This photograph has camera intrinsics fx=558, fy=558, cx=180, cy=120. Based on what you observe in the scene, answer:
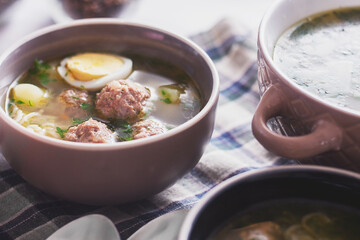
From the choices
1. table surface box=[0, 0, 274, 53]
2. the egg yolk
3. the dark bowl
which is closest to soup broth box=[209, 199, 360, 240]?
the dark bowl

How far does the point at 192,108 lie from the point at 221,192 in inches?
15.4

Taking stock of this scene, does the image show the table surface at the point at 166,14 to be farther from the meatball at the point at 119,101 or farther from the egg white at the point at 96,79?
the meatball at the point at 119,101

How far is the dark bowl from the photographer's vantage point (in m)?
1.03

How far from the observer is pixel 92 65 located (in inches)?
58.0

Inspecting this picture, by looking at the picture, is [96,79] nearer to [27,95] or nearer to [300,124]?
[27,95]

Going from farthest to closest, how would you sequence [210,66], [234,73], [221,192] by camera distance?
[234,73]
[210,66]
[221,192]

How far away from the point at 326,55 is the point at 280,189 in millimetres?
412

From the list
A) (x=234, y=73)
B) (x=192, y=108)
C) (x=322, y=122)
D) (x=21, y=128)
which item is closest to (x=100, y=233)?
(x=21, y=128)

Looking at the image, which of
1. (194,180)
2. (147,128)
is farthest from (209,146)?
(147,128)

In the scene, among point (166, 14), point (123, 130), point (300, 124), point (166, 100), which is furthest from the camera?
point (166, 14)

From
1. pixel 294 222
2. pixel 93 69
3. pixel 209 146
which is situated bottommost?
pixel 209 146

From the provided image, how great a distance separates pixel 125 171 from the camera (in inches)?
45.6

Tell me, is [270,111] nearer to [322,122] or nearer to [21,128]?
[322,122]

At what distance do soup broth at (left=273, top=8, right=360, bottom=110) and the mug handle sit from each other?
3.7 inches
